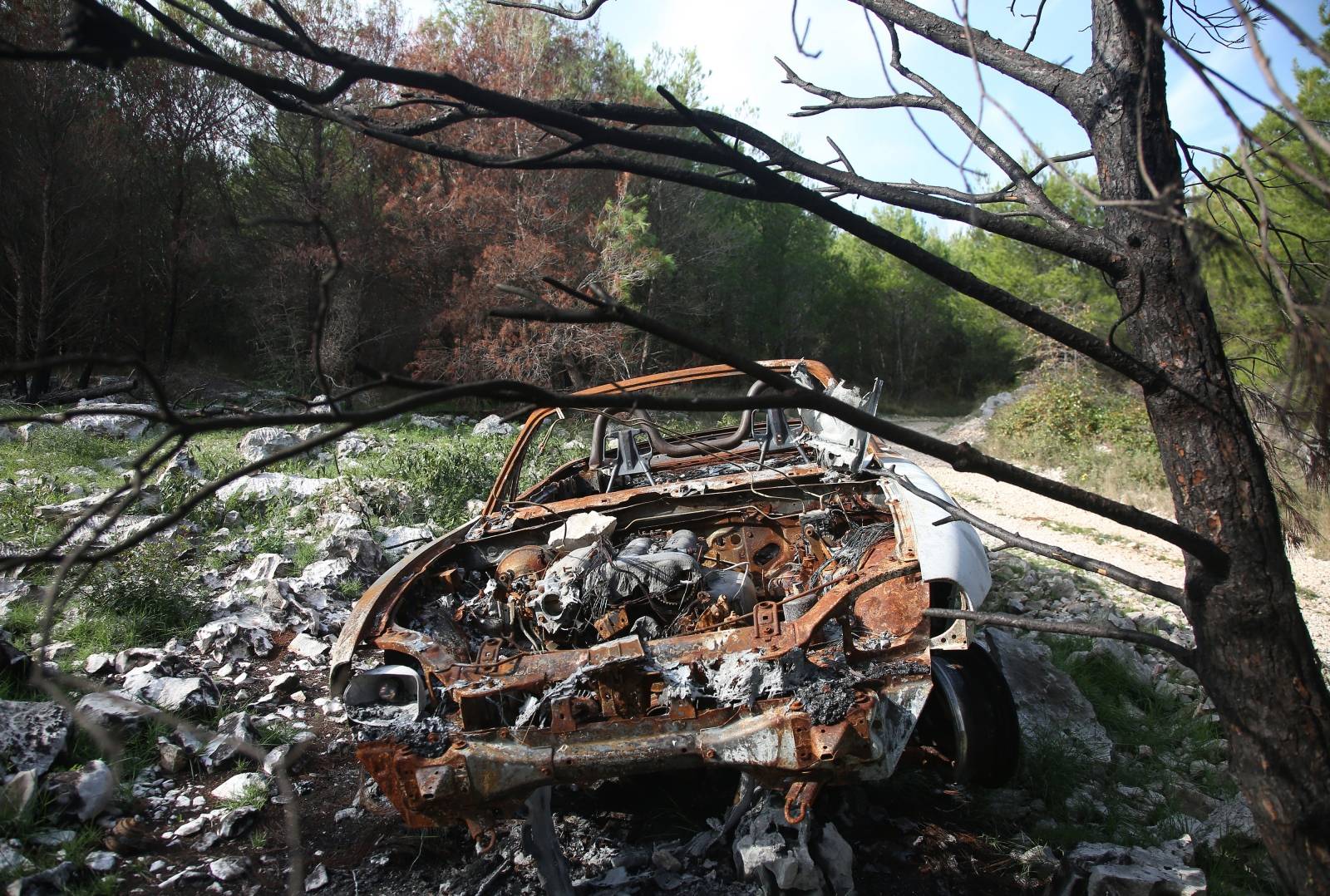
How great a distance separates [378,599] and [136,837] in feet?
4.19

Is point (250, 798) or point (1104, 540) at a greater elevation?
point (1104, 540)

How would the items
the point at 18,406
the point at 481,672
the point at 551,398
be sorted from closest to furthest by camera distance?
the point at 551,398 < the point at 481,672 < the point at 18,406

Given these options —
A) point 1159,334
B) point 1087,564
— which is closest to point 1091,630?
point 1087,564

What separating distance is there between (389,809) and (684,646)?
1.62m

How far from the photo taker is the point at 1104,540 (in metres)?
8.37

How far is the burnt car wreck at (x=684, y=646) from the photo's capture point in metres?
2.74

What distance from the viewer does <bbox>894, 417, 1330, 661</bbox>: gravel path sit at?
6.59 meters

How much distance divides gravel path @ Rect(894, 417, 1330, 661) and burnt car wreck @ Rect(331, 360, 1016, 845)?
1.58 m

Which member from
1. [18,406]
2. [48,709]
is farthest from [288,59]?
[48,709]

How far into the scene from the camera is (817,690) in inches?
106

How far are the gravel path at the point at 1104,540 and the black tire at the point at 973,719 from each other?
2.07 metres

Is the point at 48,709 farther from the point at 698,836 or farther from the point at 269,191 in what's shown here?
the point at 269,191

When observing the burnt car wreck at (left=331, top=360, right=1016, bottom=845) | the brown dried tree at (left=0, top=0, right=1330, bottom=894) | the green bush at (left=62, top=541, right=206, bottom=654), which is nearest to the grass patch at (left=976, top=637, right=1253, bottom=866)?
the burnt car wreck at (left=331, top=360, right=1016, bottom=845)

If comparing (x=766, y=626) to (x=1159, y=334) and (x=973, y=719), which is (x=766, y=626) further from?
(x=1159, y=334)
